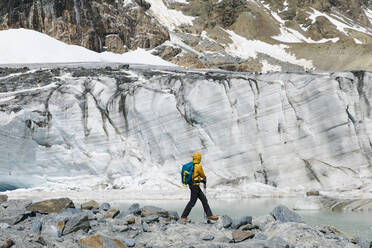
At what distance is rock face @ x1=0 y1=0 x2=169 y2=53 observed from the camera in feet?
118

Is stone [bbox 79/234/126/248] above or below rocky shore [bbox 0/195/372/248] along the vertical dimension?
above

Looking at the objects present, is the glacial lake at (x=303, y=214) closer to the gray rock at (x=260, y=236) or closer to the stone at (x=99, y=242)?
the gray rock at (x=260, y=236)

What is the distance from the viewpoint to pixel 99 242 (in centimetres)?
521

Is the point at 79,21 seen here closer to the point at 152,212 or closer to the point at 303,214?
the point at 303,214

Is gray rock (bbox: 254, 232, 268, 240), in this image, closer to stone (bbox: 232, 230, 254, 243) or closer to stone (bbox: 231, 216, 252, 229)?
stone (bbox: 232, 230, 254, 243)

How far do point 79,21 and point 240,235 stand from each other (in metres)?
34.7

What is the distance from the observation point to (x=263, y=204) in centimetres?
1188

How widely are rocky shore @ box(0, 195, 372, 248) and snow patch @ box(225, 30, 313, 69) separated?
53713mm

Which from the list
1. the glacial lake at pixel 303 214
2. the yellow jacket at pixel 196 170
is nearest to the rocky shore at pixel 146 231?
the yellow jacket at pixel 196 170

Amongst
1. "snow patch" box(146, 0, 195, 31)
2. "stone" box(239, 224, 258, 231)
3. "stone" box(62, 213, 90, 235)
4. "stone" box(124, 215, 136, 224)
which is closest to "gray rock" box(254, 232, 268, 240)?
"stone" box(239, 224, 258, 231)

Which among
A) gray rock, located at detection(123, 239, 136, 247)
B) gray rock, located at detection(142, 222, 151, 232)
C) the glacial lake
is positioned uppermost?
gray rock, located at detection(123, 239, 136, 247)

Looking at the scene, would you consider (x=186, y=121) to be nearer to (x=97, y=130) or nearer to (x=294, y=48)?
(x=97, y=130)

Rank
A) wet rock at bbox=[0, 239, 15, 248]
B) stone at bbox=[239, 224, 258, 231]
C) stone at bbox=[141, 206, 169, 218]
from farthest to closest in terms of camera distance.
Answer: stone at bbox=[141, 206, 169, 218]
stone at bbox=[239, 224, 258, 231]
wet rock at bbox=[0, 239, 15, 248]

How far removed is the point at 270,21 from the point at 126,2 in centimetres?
3632
